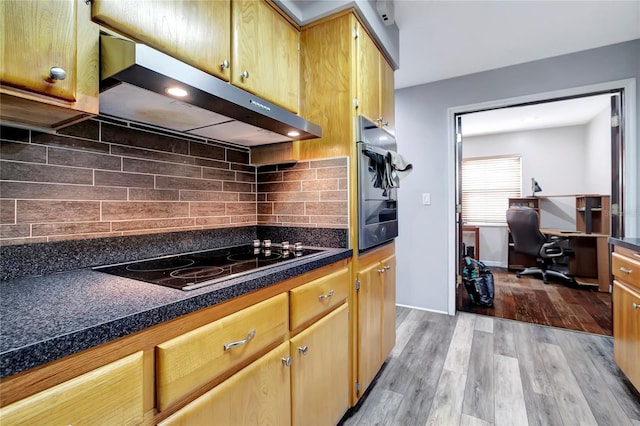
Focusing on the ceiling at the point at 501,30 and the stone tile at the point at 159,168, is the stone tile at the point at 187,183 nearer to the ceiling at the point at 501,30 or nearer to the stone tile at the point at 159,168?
the stone tile at the point at 159,168

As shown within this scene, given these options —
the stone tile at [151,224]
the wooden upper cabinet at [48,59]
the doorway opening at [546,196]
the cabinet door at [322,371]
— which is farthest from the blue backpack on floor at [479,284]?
the wooden upper cabinet at [48,59]

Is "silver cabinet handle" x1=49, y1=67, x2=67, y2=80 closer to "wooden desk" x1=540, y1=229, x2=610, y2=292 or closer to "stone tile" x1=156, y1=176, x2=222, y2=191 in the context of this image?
"stone tile" x1=156, y1=176, x2=222, y2=191

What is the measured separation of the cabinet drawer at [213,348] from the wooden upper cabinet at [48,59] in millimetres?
661

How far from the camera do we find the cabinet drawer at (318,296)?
107 cm

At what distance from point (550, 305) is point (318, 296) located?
320cm

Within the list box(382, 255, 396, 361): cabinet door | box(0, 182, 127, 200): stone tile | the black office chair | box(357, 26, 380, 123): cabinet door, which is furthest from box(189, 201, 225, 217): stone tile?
the black office chair

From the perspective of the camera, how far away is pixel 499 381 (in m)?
1.81

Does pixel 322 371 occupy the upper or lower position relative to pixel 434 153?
lower

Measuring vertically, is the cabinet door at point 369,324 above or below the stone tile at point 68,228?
below

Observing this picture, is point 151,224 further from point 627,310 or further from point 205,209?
point 627,310

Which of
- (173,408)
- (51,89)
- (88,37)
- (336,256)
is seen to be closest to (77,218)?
(51,89)

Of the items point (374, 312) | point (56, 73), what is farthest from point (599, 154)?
point (56, 73)

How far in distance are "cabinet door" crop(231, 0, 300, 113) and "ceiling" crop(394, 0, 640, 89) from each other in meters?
0.89

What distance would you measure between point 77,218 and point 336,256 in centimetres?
99
